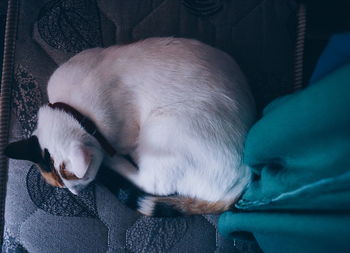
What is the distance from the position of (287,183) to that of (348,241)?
0.41 ft

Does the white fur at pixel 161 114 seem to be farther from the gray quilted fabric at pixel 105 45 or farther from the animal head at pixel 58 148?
the gray quilted fabric at pixel 105 45

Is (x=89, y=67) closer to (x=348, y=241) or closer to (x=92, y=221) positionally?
(x=92, y=221)

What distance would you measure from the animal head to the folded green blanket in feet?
1.36

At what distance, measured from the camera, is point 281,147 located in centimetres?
55

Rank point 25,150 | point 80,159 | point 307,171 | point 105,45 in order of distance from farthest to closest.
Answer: point 105,45 → point 25,150 → point 80,159 → point 307,171

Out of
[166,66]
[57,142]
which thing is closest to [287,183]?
[166,66]

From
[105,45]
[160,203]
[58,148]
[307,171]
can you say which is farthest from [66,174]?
[307,171]

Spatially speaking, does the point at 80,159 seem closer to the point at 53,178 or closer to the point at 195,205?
the point at 53,178

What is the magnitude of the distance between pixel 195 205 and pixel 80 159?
32 cm

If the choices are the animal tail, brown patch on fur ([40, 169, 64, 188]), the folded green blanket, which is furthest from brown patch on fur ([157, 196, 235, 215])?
brown patch on fur ([40, 169, 64, 188])

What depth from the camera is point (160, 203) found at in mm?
848

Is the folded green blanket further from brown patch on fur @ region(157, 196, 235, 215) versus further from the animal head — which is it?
the animal head

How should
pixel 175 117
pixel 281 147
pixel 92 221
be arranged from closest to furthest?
pixel 281 147 < pixel 175 117 < pixel 92 221

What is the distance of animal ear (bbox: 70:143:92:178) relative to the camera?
0.72m
